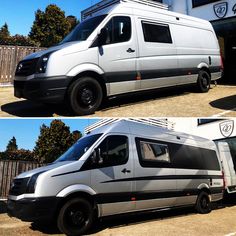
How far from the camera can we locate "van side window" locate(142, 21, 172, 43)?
9172 mm

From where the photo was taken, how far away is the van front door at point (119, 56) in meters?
8.01

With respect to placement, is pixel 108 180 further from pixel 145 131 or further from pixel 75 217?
pixel 145 131

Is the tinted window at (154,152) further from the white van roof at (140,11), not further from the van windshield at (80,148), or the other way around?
the white van roof at (140,11)

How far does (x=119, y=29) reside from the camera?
27.6ft

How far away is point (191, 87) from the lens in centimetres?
1180

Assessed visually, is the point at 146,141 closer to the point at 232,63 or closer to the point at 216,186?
the point at 216,186

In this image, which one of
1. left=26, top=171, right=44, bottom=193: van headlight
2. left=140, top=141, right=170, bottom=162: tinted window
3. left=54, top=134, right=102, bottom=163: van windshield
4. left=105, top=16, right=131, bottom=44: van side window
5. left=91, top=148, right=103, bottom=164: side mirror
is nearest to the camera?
left=26, top=171, right=44, bottom=193: van headlight

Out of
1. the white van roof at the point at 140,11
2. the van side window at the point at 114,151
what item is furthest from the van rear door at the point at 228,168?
the van side window at the point at 114,151

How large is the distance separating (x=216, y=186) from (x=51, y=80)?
634 cm

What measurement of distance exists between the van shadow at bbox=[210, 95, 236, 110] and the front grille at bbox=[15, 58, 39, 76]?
5501 millimetres

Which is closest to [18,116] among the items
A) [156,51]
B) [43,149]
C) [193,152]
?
[156,51]

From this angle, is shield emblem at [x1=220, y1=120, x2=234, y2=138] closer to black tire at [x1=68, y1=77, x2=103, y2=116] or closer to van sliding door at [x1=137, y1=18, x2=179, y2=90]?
van sliding door at [x1=137, y1=18, x2=179, y2=90]

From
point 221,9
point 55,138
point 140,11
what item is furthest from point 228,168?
point 55,138

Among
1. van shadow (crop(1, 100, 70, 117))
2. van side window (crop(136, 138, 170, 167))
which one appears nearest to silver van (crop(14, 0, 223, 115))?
van shadow (crop(1, 100, 70, 117))
